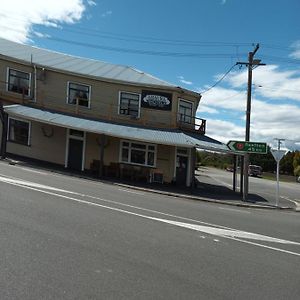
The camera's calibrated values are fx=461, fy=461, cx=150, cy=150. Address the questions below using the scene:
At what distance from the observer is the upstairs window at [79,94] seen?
98.7ft

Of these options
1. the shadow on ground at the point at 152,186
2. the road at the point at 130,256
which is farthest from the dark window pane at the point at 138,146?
the road at the point at 130,256

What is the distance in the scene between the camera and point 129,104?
30016mm

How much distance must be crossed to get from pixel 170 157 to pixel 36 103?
9.31 m

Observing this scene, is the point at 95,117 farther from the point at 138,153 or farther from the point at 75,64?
the point at 75,64

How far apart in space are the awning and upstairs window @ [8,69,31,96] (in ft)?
5.91

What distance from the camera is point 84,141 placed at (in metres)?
29.6

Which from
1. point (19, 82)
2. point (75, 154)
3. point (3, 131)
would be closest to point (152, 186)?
point (75, 154)

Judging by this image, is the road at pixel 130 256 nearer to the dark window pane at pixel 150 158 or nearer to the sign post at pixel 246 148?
the sign post at pixel 246 148

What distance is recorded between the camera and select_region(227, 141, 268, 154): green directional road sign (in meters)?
25.2

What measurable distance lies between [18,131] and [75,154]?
393 centimetres

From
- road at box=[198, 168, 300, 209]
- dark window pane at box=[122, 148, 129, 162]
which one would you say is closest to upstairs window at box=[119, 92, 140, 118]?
dark window pane at box=[122, 148, 129, 162]

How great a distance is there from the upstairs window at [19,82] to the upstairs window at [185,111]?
996 centimetres

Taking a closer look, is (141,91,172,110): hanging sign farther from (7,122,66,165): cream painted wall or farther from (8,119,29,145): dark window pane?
(8,119,29,145): dark window pane

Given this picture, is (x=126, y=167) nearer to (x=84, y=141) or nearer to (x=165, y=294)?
(x=84, y=141)
